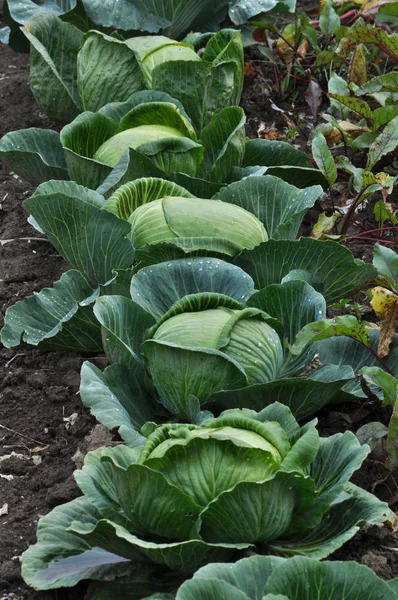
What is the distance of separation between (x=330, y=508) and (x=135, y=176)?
6.15ft

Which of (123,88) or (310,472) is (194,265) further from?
(123,88)

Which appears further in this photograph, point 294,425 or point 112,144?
point 112,144

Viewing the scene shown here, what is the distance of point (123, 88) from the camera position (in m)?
4.73

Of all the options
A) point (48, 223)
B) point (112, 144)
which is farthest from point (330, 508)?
point (112, 144)

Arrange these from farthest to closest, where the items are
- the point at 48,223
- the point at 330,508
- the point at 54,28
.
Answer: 1. the point at 54,28
2. the point at 48,223
3. the point at 330,508

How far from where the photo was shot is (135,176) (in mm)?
3955

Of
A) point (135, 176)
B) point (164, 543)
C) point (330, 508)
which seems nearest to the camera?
point (164, 543)

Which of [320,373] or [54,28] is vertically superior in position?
[54,28]

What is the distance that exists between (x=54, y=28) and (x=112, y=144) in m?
1.27

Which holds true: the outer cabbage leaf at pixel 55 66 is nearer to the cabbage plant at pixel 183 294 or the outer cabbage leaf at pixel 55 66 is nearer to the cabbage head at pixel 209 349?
the cabbage plant at pixel 183 294

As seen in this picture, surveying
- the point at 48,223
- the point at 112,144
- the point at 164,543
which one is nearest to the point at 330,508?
the point at 164,543

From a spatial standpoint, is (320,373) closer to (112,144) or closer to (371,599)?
(371,599)

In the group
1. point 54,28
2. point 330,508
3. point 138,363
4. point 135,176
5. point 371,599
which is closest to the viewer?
point 371,599

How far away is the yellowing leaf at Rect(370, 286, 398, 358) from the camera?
10.4ft
